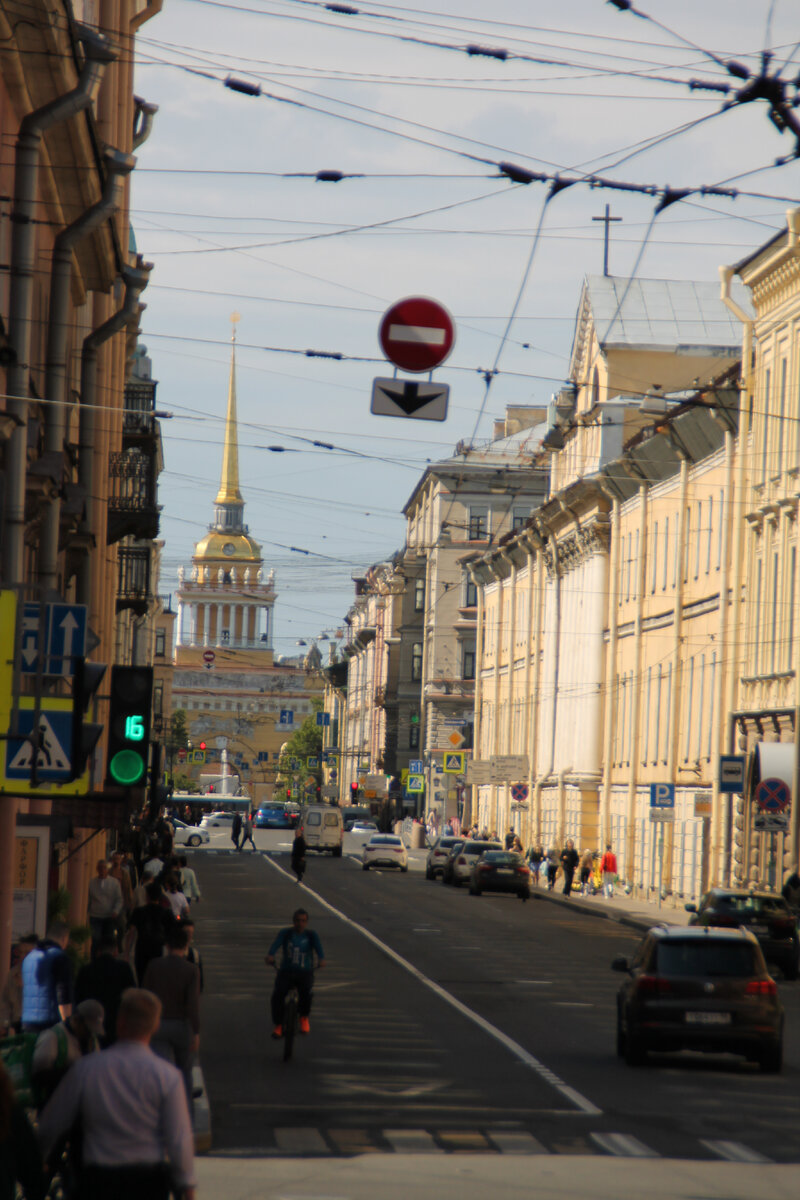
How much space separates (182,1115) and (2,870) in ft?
41.5

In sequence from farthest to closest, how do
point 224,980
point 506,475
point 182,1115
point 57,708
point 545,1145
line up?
1. point 506,475
2. point 224,980
3. point 57,708
4. point 545,1145
5. point 182,1115

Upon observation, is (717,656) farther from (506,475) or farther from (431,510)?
(431,510)

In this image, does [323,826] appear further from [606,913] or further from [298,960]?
[298,960]

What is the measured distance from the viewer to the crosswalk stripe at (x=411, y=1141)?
1269 centimetres

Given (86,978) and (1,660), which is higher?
(1,660)

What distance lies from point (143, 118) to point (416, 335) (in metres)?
26.3

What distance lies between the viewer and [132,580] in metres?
47.8

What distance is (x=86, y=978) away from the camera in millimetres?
14234

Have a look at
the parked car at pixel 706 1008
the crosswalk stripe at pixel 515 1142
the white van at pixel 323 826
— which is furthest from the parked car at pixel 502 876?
the crosswalk stripe at pixel 515 1142

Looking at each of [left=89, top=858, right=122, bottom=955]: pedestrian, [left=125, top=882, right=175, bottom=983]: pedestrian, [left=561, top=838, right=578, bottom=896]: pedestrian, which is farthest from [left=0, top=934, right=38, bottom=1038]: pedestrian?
[left=561, top=838, right=578, bottom=896]: pedestrian

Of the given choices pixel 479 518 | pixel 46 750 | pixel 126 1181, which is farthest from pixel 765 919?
pixel 479 518

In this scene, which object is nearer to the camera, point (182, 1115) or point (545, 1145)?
point (182, 1115)

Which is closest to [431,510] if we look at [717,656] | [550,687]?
[550,687]

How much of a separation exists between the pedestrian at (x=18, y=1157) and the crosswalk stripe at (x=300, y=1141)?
19.4ft
